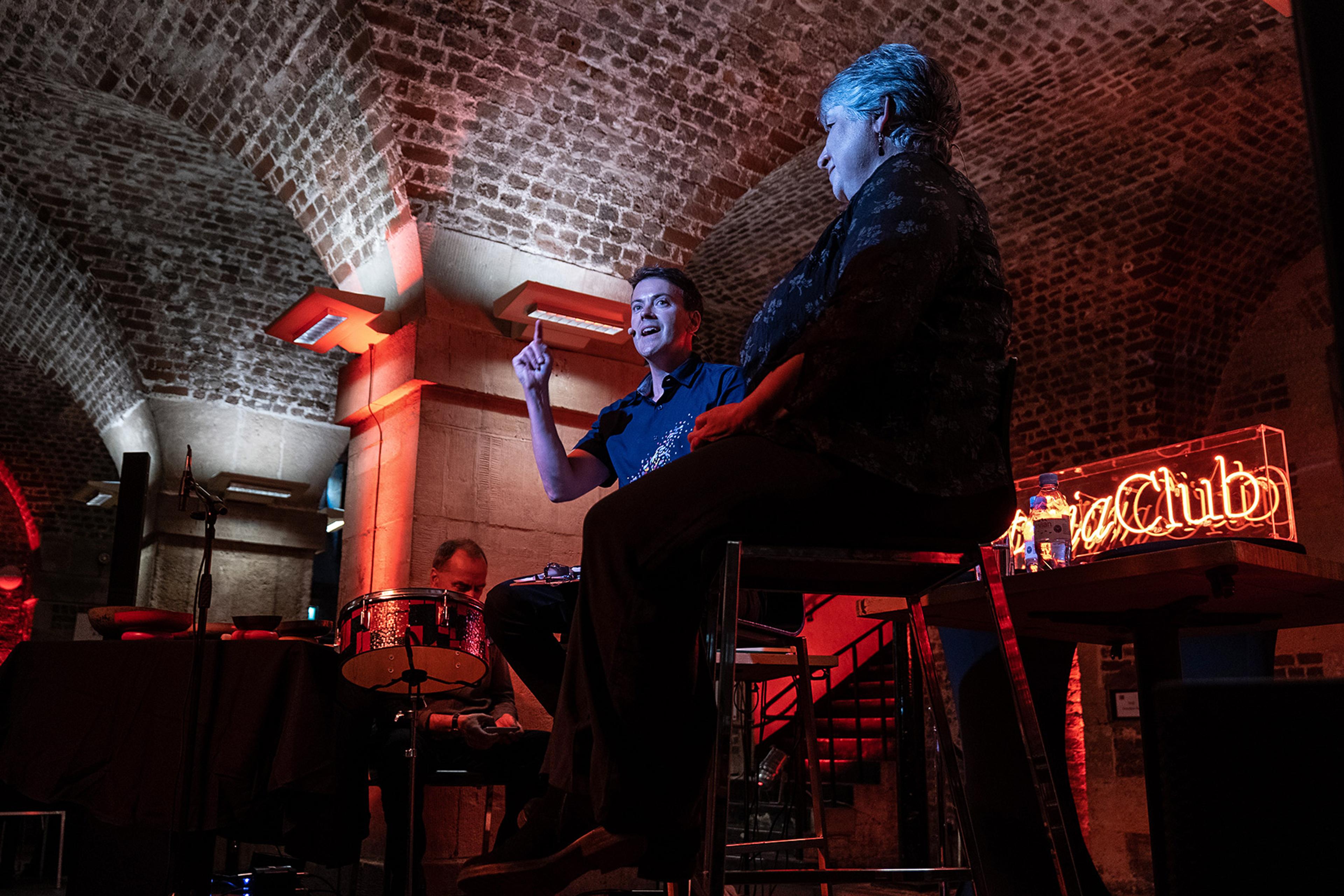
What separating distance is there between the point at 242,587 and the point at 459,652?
26.0 ft

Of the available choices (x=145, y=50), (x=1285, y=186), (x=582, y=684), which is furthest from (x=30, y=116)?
(x=1285, y=186)

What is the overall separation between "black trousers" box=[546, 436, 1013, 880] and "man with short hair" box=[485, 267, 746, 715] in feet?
2.92

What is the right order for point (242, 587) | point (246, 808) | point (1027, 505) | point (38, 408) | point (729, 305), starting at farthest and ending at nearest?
point (38, 408)
point (729, 305)
point (242, 587)
point (1027, 505)
point (246, 808)

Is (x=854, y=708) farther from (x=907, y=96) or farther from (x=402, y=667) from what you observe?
(x=907, y=96)

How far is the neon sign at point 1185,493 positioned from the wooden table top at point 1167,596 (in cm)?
81

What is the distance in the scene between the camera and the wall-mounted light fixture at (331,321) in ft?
21.2

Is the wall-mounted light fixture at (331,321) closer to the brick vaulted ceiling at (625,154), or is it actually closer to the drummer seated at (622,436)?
the brick vaulted ceiling at (625,154)

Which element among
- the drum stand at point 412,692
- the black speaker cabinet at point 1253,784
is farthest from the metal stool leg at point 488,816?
the black speaker cabinet at point 1253,784

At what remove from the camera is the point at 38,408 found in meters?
13.3

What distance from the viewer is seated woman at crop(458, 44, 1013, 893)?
1625mm

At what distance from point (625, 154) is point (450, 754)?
4.43 metres

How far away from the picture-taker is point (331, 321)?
6609mm

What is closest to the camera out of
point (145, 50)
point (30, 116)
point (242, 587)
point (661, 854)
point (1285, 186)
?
point (661, 854)

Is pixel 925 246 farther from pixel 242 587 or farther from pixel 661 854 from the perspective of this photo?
pixel 242 587
